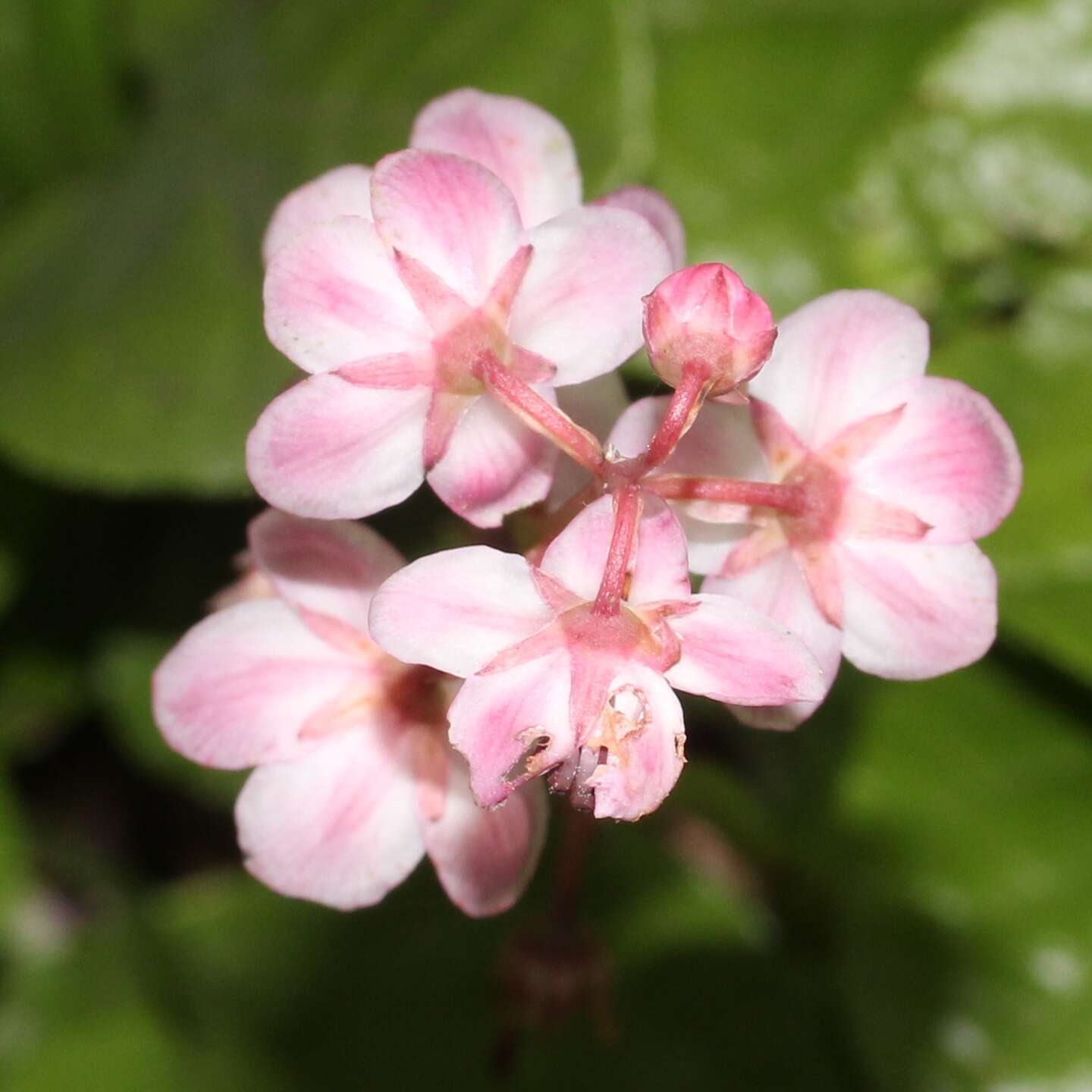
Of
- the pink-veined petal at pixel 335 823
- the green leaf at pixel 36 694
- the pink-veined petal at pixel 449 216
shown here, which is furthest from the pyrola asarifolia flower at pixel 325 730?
the green leaf at pixel 36 694

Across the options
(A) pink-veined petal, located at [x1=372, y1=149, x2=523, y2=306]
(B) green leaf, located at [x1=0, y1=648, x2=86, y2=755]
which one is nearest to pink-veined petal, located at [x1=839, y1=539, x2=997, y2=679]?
(A) pink-veined petal, located at [x1=372, y1=149, x2=523, y2=306]

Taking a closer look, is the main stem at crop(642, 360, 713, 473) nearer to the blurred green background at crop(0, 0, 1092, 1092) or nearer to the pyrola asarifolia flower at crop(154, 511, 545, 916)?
the pyrola asarifolia flower at crop(154, 511, 545, 916)

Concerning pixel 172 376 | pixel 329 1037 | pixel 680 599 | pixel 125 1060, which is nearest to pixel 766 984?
pixel 329 1037

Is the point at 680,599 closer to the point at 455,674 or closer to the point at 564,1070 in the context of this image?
the point at 455,674

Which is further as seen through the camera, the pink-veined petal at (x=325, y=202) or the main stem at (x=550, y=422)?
the pink-veined petal at (x=325, y=202)

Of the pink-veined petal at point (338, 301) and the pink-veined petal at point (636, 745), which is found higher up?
the pink-veined petal at point (338, 301)

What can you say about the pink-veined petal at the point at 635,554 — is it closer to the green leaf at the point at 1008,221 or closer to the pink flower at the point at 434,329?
the pink flower at the point at 434,329

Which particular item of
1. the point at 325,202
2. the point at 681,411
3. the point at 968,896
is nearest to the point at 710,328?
the point at 681,411

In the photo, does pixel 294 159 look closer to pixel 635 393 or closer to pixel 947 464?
pixel 635 393

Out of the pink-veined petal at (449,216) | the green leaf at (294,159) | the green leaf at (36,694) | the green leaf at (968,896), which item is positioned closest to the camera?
the pink-veined petal at (449,216)
